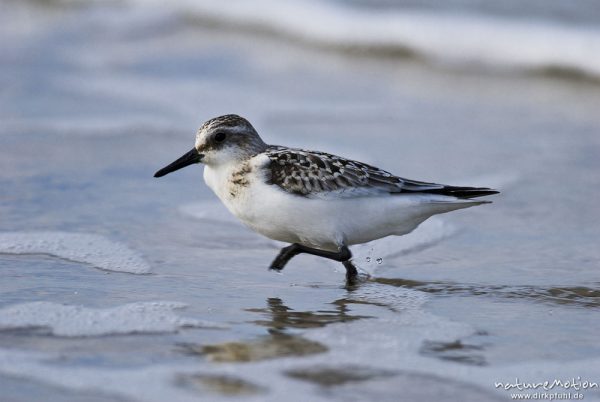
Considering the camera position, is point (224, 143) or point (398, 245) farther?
point (398, 245)

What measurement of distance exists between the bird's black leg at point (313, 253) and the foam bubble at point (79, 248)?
2.41 ft

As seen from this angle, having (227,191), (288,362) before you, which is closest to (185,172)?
(227,191)

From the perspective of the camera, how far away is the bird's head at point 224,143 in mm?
6020

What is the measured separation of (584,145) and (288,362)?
484cm

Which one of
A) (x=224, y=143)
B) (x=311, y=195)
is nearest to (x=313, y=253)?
(x=311, y=195)

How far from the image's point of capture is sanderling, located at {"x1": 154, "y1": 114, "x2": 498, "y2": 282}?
581 centimetres

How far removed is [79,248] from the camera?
6.40 metres

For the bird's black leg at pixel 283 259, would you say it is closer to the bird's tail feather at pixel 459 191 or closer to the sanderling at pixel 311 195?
the sanderling at pixel 311 195

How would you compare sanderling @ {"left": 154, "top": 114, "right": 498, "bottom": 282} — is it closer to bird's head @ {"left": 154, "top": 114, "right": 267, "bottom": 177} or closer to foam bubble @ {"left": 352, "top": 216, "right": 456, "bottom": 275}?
bird's head @ {"left": 154, "top": 114, "right": 267, "bottom": 177}

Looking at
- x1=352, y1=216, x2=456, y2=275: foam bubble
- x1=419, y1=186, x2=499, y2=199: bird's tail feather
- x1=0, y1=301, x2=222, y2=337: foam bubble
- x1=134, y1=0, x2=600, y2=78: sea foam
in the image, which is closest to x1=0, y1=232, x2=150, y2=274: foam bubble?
x1=0, y1=301, x2=222, y2=337: foam bubble

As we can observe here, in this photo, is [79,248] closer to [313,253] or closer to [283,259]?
[283,259]

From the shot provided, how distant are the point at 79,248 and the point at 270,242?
1160 millimetres

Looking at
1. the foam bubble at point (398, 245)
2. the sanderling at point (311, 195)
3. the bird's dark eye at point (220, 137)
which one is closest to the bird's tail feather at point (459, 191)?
the sanderling at point (311, 195)

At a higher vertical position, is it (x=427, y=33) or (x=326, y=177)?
(x=427, y=33)
